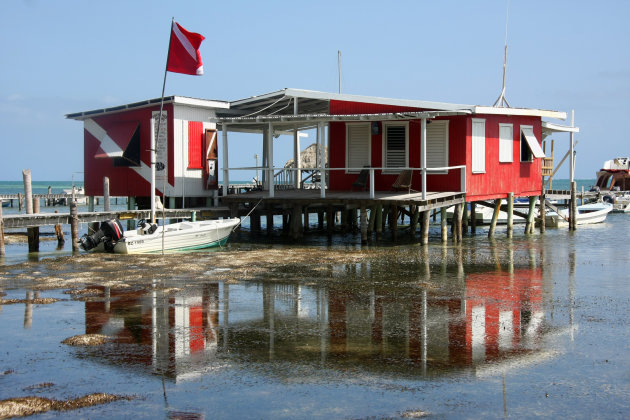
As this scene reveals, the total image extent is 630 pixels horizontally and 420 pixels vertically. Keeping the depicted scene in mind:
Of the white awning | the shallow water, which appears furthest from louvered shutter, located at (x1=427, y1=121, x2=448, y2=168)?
the shallow water

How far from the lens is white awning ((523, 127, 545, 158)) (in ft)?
83.0

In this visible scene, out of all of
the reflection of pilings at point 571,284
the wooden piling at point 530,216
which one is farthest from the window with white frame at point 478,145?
the wooden piling at point 530,216

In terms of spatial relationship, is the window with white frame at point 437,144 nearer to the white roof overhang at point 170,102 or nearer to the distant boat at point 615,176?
the white roof overhang at point 170,102

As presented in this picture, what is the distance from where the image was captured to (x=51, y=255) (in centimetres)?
2103

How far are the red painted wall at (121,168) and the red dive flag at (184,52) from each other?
15.9ft

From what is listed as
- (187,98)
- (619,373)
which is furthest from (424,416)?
(187,98)

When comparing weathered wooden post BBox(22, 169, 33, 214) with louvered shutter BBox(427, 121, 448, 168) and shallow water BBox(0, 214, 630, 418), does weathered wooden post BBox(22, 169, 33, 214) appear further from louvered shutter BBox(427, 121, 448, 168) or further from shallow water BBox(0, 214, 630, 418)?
louvered shutter BBox(427, 121, 448, 168)

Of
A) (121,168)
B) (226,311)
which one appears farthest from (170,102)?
(226,311)

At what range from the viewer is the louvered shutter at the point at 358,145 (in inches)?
949

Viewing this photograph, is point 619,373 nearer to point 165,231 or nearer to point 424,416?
point 424,416

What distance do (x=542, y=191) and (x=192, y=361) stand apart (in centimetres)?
2302

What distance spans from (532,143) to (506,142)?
1.55 m

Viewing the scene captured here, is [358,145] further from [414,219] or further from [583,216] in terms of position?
[583,216]

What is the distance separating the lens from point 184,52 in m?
19.2
